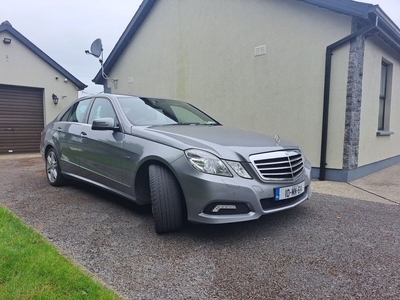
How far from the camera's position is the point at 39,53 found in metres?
11.2

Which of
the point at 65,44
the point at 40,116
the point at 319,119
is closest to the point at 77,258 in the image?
the point at 319,119

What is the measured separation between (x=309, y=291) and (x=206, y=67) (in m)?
7.18

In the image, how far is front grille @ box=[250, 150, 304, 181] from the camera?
285cm

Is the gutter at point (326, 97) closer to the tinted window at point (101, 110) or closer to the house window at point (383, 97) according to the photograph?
the house window at point (383, 97)

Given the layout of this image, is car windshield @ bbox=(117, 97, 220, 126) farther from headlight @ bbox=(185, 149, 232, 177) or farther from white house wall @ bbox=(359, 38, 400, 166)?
white house wall @ bbox=(359, 38, 400, 166)

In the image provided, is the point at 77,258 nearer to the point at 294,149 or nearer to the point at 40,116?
the point at 294,149

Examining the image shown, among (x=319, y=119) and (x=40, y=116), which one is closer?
(x=319, y=119)

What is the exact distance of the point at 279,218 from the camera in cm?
357

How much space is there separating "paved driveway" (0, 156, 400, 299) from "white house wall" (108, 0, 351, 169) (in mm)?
2729

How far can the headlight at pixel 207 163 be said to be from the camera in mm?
2710

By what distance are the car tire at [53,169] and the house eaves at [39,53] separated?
778cm

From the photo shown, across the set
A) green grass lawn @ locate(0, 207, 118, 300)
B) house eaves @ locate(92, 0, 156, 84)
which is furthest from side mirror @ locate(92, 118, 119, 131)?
house eaves @ locate(92, 0, 156, 84)

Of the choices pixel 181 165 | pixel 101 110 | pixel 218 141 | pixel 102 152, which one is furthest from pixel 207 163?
pixel 101 110

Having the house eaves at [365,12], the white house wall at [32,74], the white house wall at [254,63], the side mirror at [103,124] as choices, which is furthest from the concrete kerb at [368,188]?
the white house wall at [32,74]
